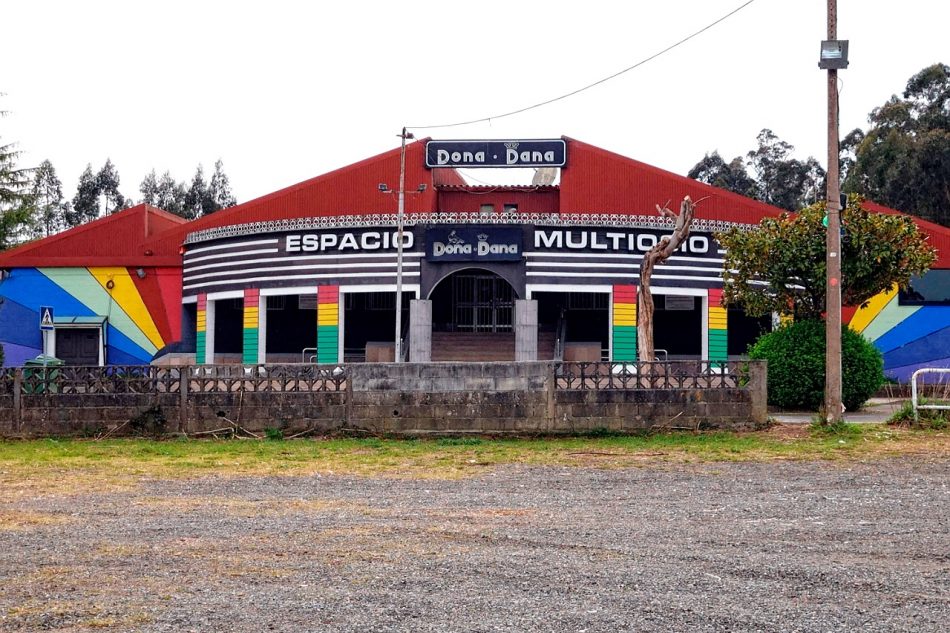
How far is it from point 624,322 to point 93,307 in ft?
75.0

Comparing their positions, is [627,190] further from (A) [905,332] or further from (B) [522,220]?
(A) [905,332]

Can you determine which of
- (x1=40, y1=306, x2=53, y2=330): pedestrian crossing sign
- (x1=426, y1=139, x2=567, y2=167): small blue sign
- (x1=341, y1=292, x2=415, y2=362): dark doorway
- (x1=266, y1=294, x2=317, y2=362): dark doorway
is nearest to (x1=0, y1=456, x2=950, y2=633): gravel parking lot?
(x1=426, y1=139, x2=567, y2=167): small blue sign

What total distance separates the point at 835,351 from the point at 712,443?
→ 3.45 meters

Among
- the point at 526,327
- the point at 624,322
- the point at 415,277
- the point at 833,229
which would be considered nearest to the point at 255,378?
the point at 833,229

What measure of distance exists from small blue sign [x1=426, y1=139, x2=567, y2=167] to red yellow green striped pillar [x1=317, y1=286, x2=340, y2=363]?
793cm

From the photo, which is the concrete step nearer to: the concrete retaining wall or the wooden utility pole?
the concrete retaining wall

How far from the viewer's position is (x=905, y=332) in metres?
41.5

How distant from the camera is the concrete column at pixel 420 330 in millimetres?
A: 39312

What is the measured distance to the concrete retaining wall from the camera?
768 inches

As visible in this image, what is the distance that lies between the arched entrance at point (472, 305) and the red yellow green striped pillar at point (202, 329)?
935 centimetres

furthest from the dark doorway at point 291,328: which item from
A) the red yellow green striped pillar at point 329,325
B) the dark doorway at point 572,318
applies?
the dark doorway at point 572,318

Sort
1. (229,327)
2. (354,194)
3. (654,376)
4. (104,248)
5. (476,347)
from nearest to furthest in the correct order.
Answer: (654,376) < (476,347) < (354,194) < (104,248) < (229,327)

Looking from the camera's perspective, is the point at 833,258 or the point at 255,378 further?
the point at 255,378

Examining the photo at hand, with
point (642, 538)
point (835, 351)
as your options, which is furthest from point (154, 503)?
point (835, 351)
